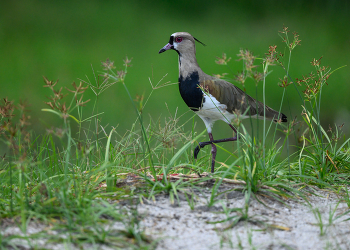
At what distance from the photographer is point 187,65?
11.6ft

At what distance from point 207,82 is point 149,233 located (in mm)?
1983

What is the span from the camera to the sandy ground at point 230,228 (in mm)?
1683

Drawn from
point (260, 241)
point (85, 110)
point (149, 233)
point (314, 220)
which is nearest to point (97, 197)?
point (149, 233)

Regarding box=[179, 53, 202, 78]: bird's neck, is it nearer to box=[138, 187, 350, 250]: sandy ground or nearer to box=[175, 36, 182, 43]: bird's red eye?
box=[175, 36, 182, 43]: bird's red eye

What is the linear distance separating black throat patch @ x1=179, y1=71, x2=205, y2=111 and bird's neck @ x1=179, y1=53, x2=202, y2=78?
0.04 metres

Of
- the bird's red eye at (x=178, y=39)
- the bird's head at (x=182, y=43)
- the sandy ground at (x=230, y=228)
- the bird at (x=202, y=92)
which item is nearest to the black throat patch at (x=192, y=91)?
the bird at (x=202, y=92)

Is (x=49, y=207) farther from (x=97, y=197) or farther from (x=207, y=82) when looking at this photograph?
(x=207, y=82)

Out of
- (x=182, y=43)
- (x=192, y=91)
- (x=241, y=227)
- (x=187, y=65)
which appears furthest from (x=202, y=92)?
(x=241, y=227)

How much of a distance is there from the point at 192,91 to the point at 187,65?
12.8 inches

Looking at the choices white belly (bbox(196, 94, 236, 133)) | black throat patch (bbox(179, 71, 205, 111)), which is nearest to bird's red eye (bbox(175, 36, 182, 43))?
black throat patch (bbox(179, 71, 205, 111))

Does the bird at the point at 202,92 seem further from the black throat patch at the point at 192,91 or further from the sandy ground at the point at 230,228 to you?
the sandy ground at the point at 230,228

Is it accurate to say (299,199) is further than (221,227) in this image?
Yes

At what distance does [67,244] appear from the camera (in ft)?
5.17

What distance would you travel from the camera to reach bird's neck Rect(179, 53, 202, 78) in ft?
11.5
